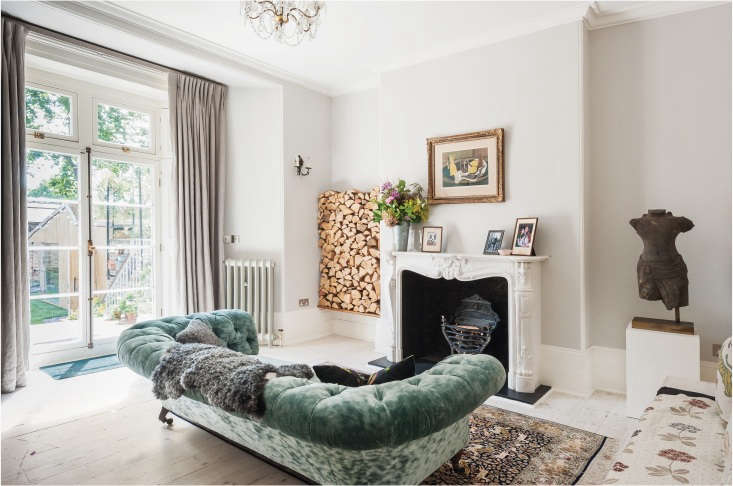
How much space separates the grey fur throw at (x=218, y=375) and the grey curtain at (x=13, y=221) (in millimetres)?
1959

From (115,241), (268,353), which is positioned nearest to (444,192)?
(268,353)

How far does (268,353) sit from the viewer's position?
4.27m

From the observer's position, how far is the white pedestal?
261 cm

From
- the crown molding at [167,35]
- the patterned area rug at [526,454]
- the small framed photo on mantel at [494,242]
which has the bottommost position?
the patterned area rug at [526,454]

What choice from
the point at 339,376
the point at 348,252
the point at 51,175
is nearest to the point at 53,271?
the point at 51,175

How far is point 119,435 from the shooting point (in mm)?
2516

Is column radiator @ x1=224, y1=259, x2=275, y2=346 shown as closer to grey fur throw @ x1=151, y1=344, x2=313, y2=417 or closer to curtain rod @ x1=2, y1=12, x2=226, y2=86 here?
curtain rod @ x1=2, y1=12, x2=226, y2=86

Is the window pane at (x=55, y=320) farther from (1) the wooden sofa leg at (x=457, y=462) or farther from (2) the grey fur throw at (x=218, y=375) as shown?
(1) the wooden sofa leg at (x=457, y=462)

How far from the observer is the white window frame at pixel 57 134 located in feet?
12.1

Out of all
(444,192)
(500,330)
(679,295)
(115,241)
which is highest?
(444,192)

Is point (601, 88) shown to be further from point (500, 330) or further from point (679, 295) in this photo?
point (500, 330)

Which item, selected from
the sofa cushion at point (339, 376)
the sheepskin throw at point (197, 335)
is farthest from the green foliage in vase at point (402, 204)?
the sofa cushion at point (339, 376)

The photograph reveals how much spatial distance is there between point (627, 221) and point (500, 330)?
1242mm

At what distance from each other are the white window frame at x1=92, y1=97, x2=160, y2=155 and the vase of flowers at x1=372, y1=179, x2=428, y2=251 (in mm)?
2457
